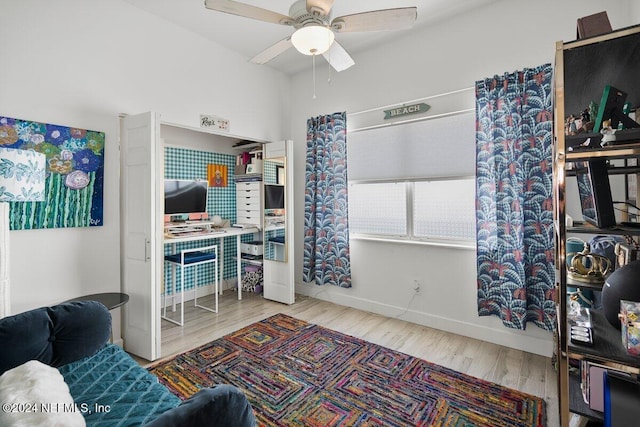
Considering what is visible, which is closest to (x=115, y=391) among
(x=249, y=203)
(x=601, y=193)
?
(x=601, y=193)

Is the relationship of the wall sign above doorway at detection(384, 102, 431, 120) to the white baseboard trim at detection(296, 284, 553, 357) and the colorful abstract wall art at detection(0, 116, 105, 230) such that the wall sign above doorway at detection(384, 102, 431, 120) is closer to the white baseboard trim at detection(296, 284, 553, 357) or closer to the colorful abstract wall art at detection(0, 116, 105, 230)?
the white baseboard trim at detection(296, 284, 553, 357)

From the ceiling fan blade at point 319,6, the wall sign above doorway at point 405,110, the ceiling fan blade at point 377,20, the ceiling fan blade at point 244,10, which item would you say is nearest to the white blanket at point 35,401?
the ceiling fan blade at point 244,10

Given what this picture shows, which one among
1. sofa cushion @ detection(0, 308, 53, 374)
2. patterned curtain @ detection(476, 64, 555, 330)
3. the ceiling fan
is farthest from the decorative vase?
sofa cushion @ detection(0, 308, 53, 374)

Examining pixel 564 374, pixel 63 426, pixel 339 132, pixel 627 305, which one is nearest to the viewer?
pixel 63 426

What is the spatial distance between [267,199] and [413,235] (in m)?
1.92

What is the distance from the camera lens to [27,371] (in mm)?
1160

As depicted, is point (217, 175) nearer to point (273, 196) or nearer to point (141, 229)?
point (273, 196)

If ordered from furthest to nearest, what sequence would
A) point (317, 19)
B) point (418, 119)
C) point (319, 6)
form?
point (418, 119)
point (317, 19)
point (319, 6)

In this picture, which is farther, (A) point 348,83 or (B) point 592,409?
(A) point 348,83

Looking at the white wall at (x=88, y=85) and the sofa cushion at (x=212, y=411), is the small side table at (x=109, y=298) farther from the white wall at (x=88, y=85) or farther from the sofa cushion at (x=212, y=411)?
the sofa cushion at (x=212, y=411)

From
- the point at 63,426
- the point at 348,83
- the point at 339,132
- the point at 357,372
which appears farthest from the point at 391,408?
the point at 348,83

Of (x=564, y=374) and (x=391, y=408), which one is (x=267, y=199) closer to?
(x=391, y=408)

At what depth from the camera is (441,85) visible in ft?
10.1

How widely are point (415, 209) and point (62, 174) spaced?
3.19 meters
